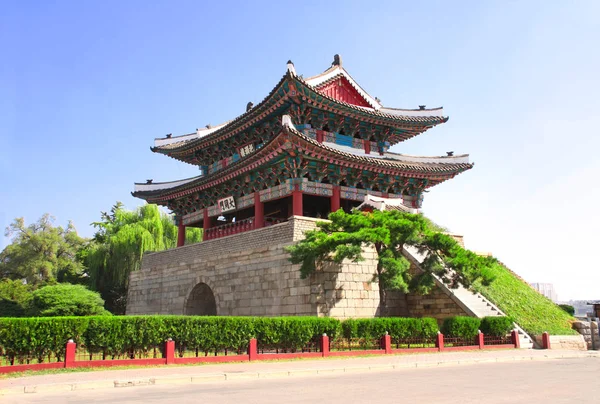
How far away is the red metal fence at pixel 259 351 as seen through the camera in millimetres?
13383

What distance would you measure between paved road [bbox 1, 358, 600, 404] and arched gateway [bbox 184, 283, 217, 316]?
46.8 ft

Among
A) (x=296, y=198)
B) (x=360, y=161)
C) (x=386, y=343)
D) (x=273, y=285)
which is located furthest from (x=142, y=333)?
(x=360, y=161)

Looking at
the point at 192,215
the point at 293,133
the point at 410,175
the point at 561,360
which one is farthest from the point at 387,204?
the point at 192,215

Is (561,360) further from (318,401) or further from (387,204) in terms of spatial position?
(318,401)

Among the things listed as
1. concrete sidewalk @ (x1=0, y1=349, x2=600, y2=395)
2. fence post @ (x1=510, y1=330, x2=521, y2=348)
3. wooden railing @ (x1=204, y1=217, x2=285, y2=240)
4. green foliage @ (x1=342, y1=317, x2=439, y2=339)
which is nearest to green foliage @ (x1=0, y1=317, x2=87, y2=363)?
concrete sidewalk @ (x1=0, y1=349, x2=600, y2=395)

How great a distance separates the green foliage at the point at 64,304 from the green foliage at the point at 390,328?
1038 cm

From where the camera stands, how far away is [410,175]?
86.0ft

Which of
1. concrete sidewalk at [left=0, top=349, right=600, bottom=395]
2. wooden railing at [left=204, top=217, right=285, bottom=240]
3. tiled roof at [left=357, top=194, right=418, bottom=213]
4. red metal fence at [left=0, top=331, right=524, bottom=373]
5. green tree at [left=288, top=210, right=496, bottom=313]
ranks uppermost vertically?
tiled roof at [left=357, top=194, right=418, bottom=213]

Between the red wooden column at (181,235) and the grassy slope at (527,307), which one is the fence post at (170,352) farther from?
the red wooden column at (181,235)

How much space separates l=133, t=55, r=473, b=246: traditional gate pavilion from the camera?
76.8ft

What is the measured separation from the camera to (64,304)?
20.8 m

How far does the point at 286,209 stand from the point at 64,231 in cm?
2983

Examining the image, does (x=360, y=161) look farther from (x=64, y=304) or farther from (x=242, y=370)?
(x=64, y=304)

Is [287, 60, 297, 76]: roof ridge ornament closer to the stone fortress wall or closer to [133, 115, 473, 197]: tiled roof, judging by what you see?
[133, 115, 473, 197]: tiled roof
